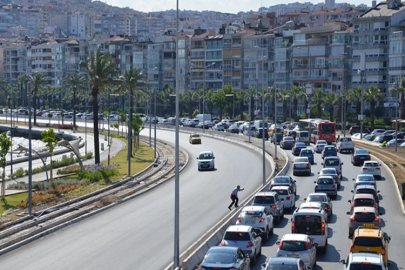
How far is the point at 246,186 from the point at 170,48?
12152 cm

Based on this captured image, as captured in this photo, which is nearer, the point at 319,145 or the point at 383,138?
the point at 319,145

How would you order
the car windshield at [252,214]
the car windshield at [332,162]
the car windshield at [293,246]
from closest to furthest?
the car windshield at [293,246]
the car windshield at [252,214]
the car windshield at [332,162]

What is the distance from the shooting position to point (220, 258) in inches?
966

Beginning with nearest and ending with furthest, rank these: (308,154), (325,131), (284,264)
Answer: (284,264), (308,154), (325,131)

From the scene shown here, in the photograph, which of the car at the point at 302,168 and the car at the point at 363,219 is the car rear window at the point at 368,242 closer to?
the car at the point at 363,219

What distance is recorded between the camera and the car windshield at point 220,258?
24.4 metres

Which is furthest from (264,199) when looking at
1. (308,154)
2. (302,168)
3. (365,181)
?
(308,154)

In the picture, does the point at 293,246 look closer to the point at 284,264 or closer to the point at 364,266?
the point at 284,264

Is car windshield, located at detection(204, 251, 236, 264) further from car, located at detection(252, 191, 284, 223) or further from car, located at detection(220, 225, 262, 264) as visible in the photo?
car, located at detection(252, 191, 284, 223)

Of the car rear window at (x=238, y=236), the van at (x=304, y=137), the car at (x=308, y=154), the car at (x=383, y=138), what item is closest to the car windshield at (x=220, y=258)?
the car rear window at (x=238, y=236)

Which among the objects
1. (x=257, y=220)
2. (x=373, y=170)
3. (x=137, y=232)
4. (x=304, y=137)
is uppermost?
(x=257, y=220)

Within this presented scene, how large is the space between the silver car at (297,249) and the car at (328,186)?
742 inches

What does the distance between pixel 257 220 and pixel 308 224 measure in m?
2.77

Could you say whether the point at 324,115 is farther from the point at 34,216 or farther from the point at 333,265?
the point at 333,265
